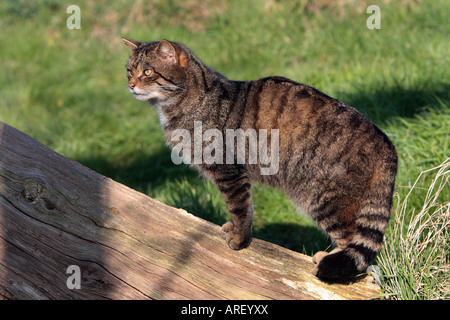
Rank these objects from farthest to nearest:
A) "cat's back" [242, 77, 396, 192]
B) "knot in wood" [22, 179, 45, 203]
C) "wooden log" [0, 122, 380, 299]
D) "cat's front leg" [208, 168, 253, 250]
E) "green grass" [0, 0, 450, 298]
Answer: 1. "green grass" [0, 0, 450, 298]
2. "cat's front leg" [208, 168, 253, 250]
3. "cat's back" [242, 77, 396, 192]
4. "knot in wood" [22, 179, 45, 203]
5. "wooden log" [0, 122, 380, 299]

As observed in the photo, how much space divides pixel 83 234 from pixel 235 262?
900 mm

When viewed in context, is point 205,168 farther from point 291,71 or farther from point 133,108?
point 133,108

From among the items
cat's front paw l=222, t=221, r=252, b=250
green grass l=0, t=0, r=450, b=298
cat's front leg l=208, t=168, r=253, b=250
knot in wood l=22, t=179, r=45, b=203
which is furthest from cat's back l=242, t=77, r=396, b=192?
knot in wood l=22, t=179, r=45, b=203

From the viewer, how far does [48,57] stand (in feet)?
24.1

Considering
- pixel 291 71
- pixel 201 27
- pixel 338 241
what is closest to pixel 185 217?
pixel 338 241

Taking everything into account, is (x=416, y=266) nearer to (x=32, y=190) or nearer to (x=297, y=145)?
(x=297, y=145)

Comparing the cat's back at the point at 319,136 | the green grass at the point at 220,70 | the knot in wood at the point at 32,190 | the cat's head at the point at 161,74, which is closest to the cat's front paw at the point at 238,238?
the cat's back at the point at 319,136

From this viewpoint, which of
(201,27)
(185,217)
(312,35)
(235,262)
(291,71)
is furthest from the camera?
(201,27)

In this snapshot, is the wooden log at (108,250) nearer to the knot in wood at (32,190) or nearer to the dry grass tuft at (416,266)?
the knot in wood at (32,190)

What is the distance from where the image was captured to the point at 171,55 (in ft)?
11.2

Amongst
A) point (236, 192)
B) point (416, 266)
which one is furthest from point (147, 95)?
point (416, 266)

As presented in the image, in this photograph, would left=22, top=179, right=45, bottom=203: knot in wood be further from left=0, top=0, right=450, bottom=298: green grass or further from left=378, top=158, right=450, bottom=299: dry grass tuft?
left=378, top=158, right=450, bottom=299: dry grass tuft

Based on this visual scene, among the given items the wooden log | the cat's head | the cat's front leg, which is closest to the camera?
the wooden log

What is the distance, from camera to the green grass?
A: 4.30 meters
